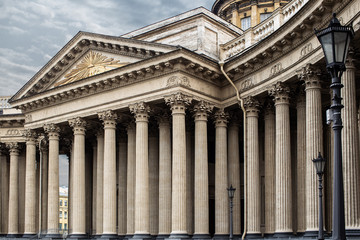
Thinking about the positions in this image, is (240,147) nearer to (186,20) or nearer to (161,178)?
(161,178)

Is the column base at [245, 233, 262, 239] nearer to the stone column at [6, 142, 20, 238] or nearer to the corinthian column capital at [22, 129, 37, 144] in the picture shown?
the corinthian column capital at [22, 129, 37, 144]

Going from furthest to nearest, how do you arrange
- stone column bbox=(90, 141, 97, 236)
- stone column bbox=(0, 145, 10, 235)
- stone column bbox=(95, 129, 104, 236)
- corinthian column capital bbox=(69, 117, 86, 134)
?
stone column bbox=(0, 145, 10, 235) → stone column bbox=(90, 141, 97, 236) → stone column bbox=(95, 129, 104, 236) → corinthian column capital bbox=(69, 117, 86, 134)

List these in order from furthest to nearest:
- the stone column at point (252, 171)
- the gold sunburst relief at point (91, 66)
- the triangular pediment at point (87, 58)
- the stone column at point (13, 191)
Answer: the stone column at point (13, 191)
the gold sunburst relief at point (91, 66)
the triangular pediment at point (87, 58)
the stone column at point (252, 171)

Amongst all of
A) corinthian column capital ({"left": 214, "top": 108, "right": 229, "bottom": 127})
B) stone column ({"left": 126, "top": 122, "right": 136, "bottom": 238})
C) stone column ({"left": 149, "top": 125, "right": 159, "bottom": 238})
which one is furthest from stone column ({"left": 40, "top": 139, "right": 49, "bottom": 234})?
corinthian column capital ({"left": 214, "top": 108, "right": 229, "bottom": 127})

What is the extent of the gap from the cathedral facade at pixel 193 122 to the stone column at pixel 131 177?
76 millimetres

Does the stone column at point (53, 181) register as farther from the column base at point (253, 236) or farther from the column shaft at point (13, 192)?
the column base at point (253, 236)

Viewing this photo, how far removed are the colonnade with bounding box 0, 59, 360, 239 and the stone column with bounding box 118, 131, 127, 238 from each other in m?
0.07

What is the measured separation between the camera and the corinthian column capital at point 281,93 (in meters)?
31.9

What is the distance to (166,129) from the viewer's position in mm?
39000

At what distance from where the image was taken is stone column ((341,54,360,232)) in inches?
923

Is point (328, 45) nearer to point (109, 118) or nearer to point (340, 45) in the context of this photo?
point (340, 45)

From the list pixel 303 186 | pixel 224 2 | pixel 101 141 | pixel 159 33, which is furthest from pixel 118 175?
pixel 224 2

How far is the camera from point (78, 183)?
41.9m

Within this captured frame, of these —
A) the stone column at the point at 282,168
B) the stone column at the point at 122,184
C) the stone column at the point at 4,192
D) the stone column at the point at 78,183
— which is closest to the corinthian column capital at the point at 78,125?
the stone column at the point at 78,183
